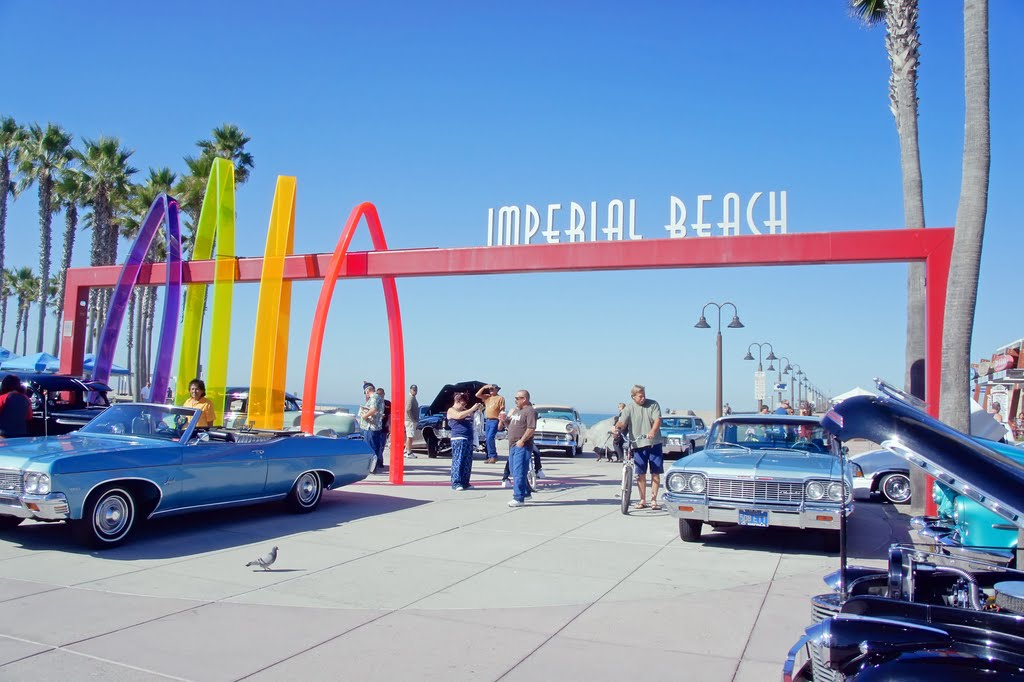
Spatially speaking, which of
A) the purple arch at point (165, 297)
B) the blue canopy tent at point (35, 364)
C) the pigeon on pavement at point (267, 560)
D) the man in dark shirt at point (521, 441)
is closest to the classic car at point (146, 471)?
the pigeon on pavement at point (267, 560)

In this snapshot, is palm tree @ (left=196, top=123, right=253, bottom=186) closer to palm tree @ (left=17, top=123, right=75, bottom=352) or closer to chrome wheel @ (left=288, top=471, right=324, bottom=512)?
palm tree @ (left=17, top=123, right=75, bottom=352)

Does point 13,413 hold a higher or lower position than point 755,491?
higher

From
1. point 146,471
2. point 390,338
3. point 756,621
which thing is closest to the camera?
point 756,621

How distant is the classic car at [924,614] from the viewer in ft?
8.52

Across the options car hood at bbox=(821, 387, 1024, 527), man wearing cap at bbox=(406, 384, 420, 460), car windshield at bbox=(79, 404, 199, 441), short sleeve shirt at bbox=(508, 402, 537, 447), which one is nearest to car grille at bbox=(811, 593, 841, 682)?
car hood at bbox=(821, 387, 1024, 527)

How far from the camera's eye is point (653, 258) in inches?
500

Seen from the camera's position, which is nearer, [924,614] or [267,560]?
[924,614]

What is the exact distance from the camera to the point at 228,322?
15.9 metres

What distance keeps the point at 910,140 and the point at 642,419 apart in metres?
7.19

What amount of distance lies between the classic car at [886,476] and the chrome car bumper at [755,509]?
5404 millimetres

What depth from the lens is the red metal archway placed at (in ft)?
36.3

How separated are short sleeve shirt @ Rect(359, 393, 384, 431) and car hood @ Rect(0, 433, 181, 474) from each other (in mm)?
6472

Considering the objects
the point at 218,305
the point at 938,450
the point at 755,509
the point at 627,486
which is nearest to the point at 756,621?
the point at 755,509

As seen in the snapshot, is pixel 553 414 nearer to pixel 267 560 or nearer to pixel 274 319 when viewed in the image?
pixel 274 319
